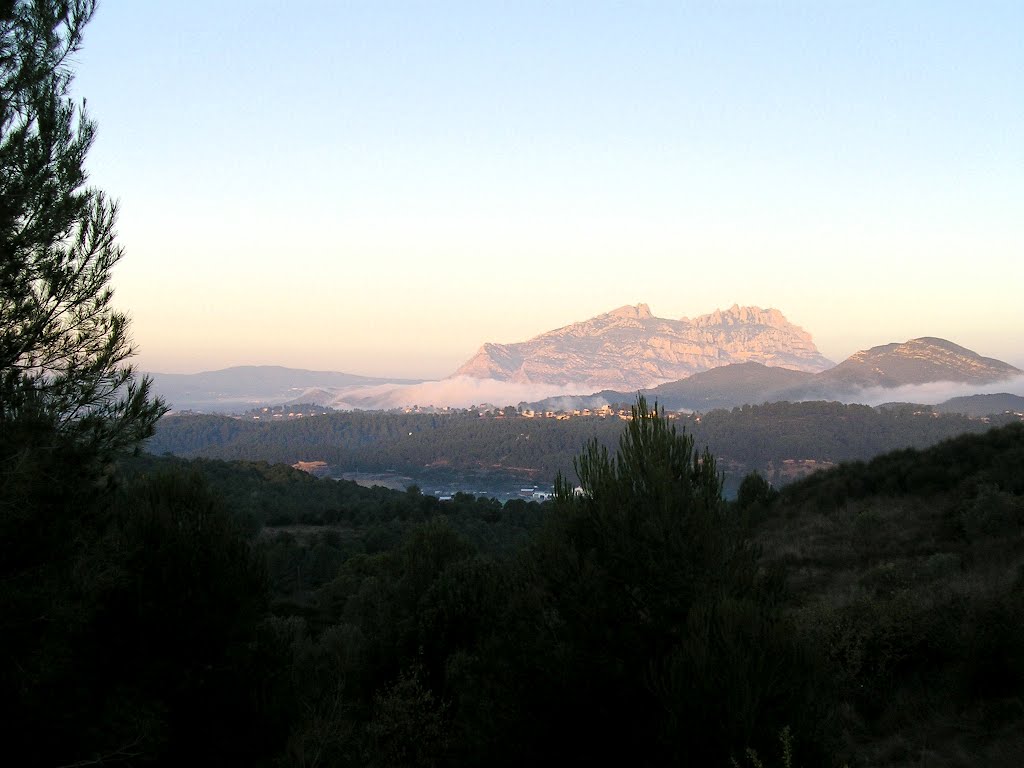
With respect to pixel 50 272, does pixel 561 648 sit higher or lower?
lower

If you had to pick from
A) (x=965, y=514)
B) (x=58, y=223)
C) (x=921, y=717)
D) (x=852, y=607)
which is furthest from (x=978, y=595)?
(x=58, y=223)

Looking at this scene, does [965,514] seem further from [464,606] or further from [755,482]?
[755,482]

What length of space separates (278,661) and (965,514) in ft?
63.5

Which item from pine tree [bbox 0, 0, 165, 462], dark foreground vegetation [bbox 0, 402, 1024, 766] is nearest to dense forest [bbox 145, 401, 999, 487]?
dark foreground vegetation [bbox 0, 402, 1024, 766]

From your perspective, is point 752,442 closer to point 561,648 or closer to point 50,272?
point 561,648

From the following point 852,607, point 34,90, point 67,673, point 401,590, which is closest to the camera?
point 34,90

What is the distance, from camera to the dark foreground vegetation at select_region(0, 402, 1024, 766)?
264 inches

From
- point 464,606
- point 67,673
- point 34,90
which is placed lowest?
point 464,606

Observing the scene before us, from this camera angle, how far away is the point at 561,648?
8.17 metres

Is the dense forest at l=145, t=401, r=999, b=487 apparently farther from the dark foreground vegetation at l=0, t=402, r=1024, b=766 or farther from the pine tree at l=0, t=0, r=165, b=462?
the pine tree at l=0, t=0, r=165, b=462

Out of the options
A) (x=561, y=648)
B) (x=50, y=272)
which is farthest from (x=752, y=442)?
(x=50, y=272)

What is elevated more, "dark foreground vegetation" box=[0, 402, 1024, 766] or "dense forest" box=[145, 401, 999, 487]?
"dark foreground vegetation" box=[0, 402, 1024, 766]

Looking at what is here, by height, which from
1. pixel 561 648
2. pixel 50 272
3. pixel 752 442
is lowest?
pixel 752 442

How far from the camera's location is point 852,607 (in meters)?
13.1
